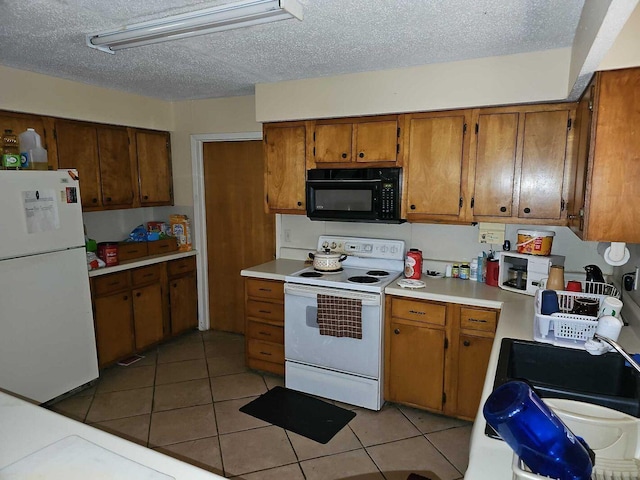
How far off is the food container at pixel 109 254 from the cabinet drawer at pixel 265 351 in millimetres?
1300

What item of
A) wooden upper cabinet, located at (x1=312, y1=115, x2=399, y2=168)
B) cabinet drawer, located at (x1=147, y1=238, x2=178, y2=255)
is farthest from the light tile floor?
wooden upper cabinet, located at (x1=312, y1=115, x2=399, y2=168)

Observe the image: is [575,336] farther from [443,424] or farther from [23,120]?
[23,120]

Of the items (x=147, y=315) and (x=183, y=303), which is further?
(x=183, y=303)

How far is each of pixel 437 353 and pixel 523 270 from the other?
769mm

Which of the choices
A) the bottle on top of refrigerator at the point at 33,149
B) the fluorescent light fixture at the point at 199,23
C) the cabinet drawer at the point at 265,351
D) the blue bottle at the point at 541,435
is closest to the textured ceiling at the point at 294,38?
the fluorescent light fixture at the point at 199,23

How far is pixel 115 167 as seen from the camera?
3.66 metres

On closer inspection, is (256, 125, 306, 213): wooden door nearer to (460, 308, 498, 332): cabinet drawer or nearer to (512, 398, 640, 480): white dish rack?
(460, 308, 498, 332): cabinet drawer

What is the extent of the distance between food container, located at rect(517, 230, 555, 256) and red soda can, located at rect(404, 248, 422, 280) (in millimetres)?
674

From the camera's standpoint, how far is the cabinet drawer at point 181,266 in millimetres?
3994

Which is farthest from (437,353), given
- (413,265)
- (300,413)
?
(300,413)

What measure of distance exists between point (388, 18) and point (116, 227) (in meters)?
3.22

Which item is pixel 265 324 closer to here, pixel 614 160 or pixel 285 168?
pixel 285 168

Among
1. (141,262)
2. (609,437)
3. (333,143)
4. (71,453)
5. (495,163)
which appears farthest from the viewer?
(141,262)

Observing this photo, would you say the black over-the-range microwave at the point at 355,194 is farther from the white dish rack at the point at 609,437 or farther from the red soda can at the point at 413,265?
the white dish rack at the point at 609,437
